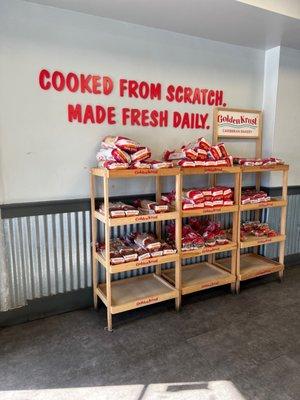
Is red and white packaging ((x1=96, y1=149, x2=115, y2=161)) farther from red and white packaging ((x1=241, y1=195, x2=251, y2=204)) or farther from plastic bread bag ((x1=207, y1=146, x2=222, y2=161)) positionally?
red and white packaging ((x1=241, y1=195, x2=251, y2=204))

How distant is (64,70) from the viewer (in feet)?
8.39

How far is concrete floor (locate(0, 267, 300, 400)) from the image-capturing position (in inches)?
74.8

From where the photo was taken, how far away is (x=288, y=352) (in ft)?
7.34

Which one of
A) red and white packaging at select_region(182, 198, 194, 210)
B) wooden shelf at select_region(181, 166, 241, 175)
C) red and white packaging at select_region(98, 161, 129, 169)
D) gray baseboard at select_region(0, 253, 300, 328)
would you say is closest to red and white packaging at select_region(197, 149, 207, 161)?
wooden shelf at select_region(181, 166, 241, 175)

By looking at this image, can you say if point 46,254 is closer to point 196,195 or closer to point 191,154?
point 196,195

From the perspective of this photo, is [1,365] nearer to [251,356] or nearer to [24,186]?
[24,186]

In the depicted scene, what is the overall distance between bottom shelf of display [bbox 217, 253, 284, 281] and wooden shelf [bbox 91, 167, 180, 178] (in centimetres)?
135

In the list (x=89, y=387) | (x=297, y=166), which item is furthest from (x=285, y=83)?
(x=89, y=387)

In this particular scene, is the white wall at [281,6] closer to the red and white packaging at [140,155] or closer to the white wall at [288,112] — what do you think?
the white wall at [288,112]

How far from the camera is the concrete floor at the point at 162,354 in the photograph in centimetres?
190

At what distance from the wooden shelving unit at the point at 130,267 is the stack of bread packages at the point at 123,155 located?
Answer: 52 mm

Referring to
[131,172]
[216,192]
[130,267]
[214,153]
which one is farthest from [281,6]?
[130,267]

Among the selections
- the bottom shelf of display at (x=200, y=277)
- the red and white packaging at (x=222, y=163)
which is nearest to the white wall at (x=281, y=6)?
the red and white packaging at (x=222, y=163)

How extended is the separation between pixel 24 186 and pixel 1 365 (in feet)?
4.28
